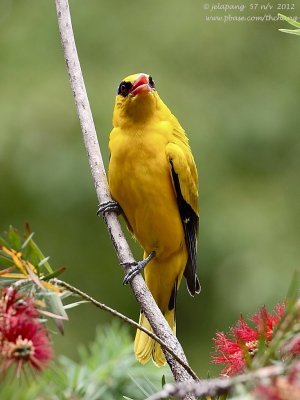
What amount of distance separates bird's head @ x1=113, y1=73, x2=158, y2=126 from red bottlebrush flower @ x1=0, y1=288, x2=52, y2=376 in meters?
2.50

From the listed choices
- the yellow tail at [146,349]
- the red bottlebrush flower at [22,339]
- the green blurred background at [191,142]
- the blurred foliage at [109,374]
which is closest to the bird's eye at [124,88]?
the yellow tail at [146,349]

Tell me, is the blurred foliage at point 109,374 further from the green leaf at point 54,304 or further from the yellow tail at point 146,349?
the yellow tail at point 146,349

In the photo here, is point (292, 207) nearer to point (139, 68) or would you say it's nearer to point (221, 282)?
point (221, 282)

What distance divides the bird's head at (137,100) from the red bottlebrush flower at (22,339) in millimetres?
2499

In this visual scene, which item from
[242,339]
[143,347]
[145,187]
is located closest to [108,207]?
[145,187]

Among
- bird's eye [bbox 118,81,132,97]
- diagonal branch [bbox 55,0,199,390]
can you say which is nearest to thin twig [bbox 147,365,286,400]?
diagonal branch [bbox 55,0,199,390]

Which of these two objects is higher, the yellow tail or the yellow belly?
the yellow belly

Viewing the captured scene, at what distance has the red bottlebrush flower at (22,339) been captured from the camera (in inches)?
40.0

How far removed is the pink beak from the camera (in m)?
3.48

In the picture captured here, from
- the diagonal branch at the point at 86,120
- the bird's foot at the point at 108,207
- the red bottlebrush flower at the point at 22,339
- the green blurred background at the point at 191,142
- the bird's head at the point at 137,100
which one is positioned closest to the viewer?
the red bottlebrush flower at the point at 22,339

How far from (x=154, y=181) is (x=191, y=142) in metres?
2.74

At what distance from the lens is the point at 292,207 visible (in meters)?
6.27

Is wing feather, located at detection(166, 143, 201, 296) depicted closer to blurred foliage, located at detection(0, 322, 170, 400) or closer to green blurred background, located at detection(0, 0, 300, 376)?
blurred foliage, located at detection(0, 322, 170, 400)

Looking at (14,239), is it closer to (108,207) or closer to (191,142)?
(108,207)
